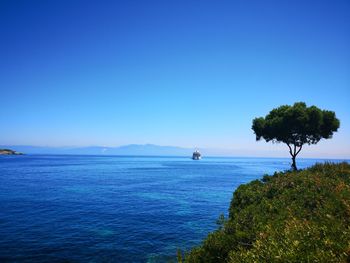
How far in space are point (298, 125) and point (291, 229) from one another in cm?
3667

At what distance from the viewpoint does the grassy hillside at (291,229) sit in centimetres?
754

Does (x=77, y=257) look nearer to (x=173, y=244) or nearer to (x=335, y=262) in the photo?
(x=173, y=244)

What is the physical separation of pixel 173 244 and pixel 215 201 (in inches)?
975

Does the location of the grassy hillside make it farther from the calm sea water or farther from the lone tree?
the lone tree

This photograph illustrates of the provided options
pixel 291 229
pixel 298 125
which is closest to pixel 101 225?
pixel 291 229

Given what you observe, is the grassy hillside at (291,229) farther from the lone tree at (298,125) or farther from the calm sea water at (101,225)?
the lone tree at (298,125)

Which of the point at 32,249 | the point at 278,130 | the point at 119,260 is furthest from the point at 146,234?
the point at 278,130

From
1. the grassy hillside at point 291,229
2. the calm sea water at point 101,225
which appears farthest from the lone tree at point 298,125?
the grassy hillside at point 291,229

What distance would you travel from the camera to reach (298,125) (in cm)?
4231

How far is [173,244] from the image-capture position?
26.1 m

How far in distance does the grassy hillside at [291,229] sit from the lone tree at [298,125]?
21.8m

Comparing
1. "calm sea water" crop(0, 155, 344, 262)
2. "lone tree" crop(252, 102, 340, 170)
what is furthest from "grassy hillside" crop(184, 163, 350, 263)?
"lone tree" crop(252, 102, 340, 170)

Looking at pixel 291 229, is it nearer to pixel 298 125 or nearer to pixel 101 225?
pixel 101 225

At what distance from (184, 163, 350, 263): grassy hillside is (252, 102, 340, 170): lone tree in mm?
21766
